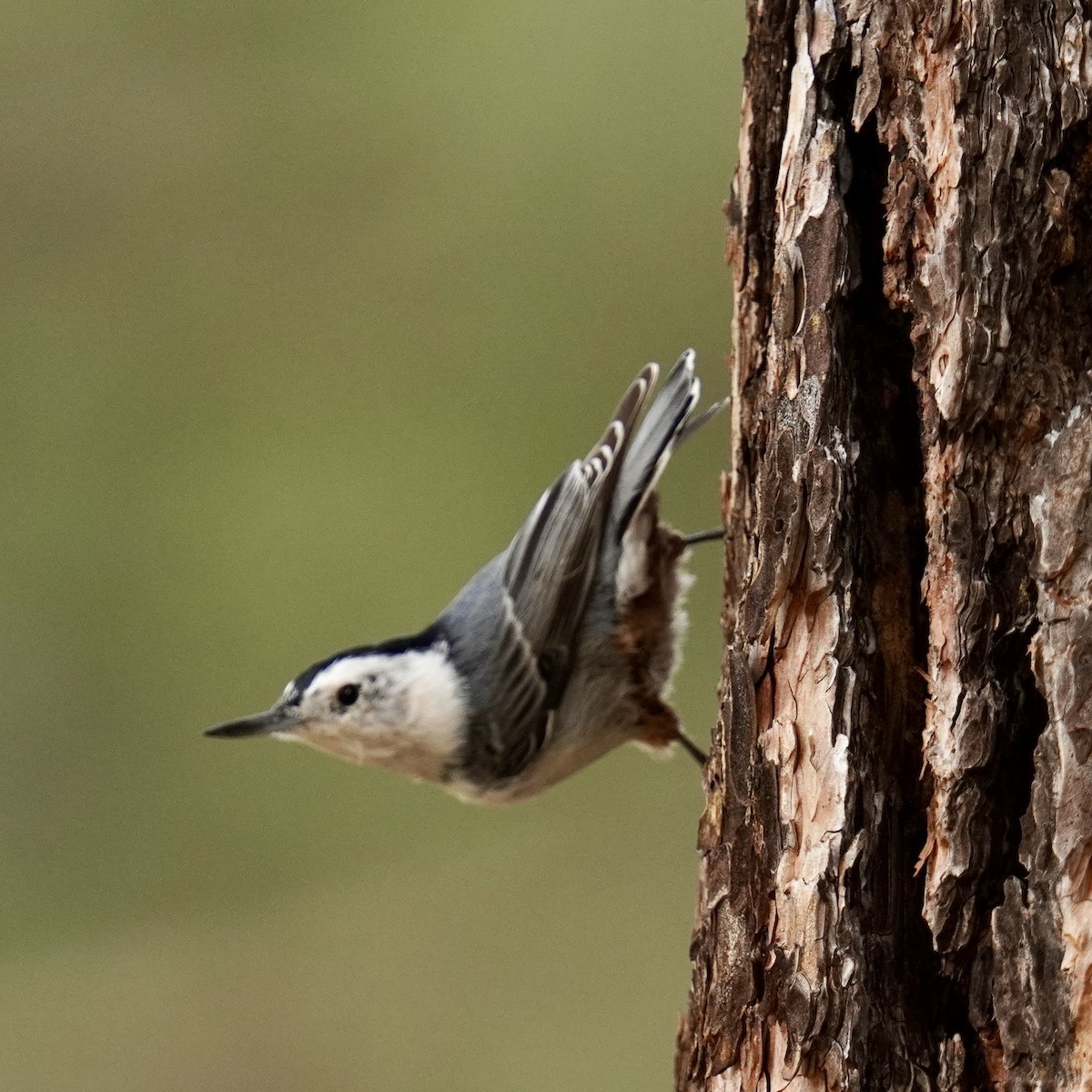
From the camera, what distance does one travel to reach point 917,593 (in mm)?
1236

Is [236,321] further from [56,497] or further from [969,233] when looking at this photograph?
[969,233]

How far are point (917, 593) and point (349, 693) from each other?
1514mm

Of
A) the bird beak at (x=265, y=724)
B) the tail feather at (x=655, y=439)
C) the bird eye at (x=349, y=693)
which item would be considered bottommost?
the bird beak at (x=265, y=724)

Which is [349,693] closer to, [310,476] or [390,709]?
[390,709]

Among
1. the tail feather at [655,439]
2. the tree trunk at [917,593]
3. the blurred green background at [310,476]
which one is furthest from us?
the blurred green background at [310,476]

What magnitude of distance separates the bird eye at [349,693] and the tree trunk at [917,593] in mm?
1281

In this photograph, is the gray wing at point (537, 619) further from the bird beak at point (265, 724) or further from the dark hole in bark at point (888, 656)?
A: the dark hole in bark at point (888, 656)

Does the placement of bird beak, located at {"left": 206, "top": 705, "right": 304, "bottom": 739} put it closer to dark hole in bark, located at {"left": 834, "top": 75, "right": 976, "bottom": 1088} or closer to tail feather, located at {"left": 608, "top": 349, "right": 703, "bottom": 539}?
tail feather, located at {"left": 608, "top": 349, "right": 703, "bottom": 539}

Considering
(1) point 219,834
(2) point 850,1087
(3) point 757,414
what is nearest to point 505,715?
(1) point 219,834

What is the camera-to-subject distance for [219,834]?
3.16 meters

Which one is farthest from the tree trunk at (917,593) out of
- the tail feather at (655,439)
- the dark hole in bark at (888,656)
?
the tail feather at (655,439)

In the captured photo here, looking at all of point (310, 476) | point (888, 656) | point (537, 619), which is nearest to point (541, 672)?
point (537, 619)

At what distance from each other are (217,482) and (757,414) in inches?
78.1

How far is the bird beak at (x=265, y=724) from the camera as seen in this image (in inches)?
96.9
